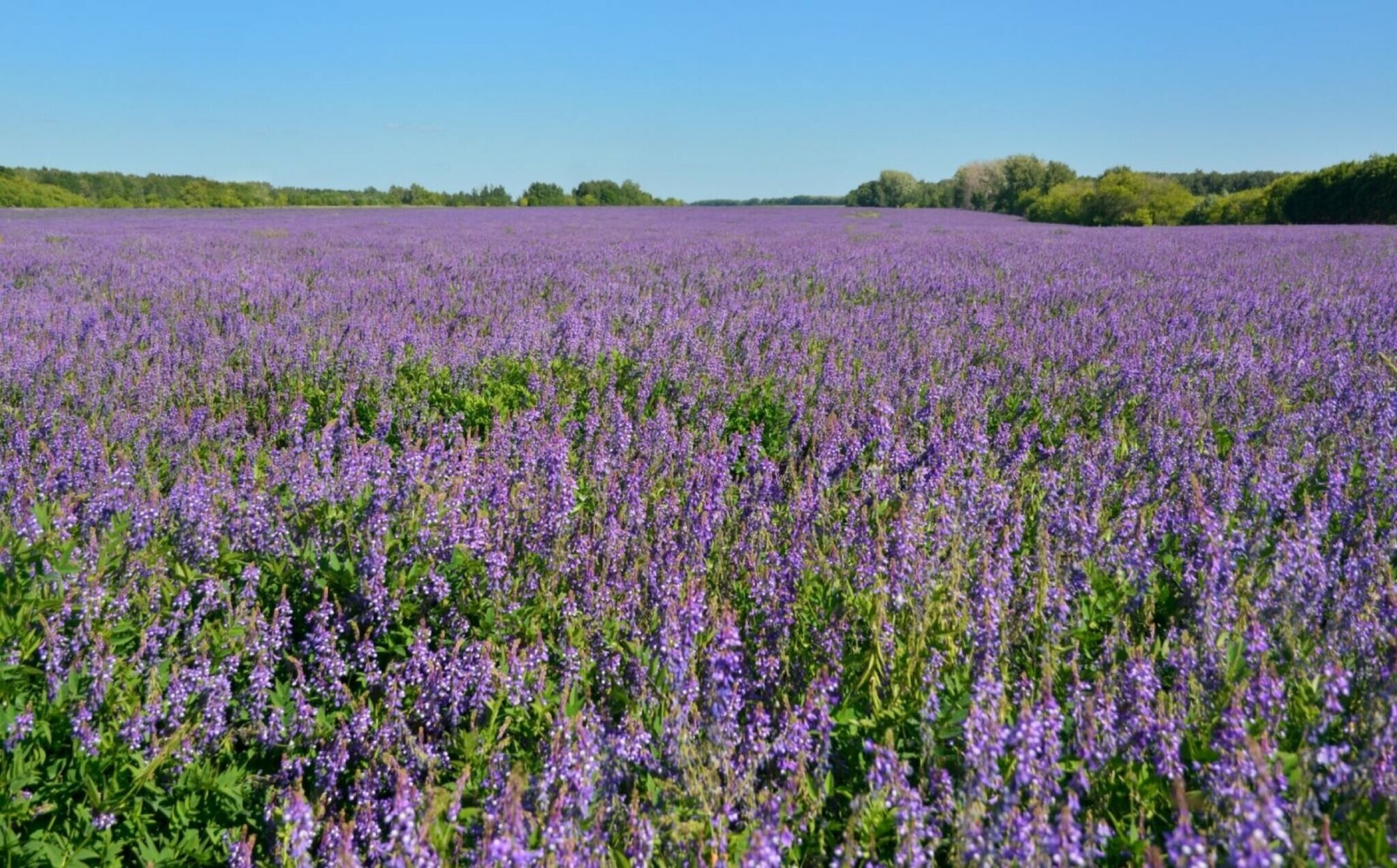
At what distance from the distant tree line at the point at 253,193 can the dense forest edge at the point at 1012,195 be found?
133mm

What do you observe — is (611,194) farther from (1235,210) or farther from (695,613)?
(695,613)

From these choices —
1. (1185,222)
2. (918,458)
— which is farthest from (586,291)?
(1185,222)

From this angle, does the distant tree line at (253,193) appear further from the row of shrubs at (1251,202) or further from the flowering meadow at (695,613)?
the flowering meadow at (695,613)

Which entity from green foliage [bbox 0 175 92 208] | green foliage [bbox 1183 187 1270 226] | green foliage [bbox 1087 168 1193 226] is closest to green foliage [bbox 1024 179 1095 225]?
green foliage [bbox 1087 168 1193 226]

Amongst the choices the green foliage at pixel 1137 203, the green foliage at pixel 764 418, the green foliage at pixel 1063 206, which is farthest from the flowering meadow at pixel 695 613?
the green foliage at pixel 1063 206

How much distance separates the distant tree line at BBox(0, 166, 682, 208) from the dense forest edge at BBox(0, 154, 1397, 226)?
0.13m

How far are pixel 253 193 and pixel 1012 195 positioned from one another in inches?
2409

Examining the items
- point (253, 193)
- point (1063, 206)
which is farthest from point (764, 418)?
point (253, 193)

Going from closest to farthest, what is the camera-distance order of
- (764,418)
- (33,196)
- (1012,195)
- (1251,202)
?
(764,418)
(1251,202)
(33,196)
(1012,195)

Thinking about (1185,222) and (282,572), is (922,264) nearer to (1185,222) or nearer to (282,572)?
(282,572)

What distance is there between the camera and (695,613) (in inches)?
92.1

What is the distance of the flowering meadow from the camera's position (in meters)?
1.91

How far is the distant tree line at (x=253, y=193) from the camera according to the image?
61.3 meters

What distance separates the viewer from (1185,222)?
43.2 m
